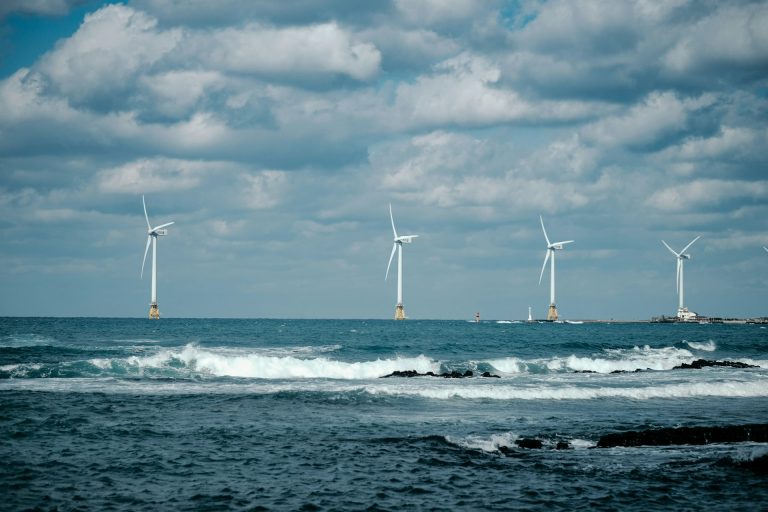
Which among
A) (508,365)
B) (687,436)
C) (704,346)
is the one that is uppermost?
(704,346)

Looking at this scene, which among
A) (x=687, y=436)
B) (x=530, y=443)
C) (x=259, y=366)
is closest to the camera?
(x=530, y=443)

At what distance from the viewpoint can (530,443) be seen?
69.9 feet

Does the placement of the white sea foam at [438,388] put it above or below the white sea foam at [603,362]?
above

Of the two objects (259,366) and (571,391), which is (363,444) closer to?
(571,391)

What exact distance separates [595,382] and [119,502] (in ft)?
103

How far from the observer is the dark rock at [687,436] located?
862 inches

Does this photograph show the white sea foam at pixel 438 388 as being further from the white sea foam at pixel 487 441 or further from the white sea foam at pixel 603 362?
the white sea foam at pixel 603 362

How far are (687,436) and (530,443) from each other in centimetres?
522

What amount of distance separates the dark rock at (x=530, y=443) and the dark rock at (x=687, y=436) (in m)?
1.81

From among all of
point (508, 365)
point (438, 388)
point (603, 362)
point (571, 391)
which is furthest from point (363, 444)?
point (603, 362)

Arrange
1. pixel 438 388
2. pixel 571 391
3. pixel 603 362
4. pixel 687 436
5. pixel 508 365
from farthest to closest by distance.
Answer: pixel 603 362 → pixel 508 365 → pixel 438 388 → pixel 571 391 → pixel 687 436

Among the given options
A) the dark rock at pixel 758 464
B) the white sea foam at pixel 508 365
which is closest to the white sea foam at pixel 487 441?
the dark rock at pixel 758 464

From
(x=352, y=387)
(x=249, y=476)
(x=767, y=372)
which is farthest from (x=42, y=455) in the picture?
(x=767, y=372)

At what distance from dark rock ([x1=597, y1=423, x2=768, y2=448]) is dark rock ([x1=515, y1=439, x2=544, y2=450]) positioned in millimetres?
1806
